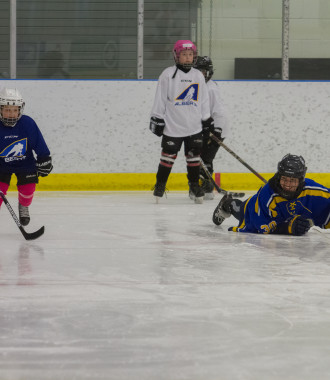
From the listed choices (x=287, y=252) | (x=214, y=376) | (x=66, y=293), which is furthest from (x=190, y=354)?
(x=287, y=252)

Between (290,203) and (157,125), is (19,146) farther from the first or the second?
(157,125)

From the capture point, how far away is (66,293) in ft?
9.23

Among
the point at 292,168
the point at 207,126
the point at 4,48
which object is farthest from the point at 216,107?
the point at 292,168

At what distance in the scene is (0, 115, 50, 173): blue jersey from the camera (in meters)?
4.41

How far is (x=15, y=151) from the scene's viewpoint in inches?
175

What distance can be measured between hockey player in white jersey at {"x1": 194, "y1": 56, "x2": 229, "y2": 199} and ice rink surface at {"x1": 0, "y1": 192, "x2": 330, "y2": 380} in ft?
7.57

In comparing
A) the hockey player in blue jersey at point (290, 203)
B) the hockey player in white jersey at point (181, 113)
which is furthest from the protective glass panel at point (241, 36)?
the hockey player in blue jersey at point (290, 203)

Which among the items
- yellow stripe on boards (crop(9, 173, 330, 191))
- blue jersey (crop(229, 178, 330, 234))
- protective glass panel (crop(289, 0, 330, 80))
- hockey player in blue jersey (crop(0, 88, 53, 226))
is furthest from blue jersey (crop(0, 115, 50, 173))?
protective glass panel (crop(289, 0, 330, 80))

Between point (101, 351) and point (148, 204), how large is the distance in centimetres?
431

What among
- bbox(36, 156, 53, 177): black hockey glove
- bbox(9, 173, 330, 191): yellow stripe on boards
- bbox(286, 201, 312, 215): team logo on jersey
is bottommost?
bbox(9, 173, 330, 191): yellow stripe on boards

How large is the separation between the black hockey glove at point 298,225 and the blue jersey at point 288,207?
42mm

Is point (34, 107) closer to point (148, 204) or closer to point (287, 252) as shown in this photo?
point (148, 204)

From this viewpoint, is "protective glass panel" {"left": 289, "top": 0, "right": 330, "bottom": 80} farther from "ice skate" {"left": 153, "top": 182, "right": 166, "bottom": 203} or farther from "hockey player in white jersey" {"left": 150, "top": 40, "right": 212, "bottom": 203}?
"ice skate" {"left": 153, "top": 182, "right": 166, "bottom": 203}

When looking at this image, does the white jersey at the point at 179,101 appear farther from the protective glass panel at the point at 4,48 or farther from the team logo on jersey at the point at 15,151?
the team logo on jersey at the point at 15,151
